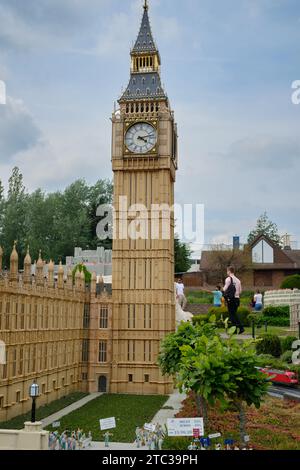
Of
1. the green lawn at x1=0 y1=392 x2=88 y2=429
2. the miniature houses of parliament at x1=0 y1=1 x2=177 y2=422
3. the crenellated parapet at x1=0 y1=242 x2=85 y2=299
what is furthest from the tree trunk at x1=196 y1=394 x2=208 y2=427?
the miniature houses of parliament at x1=0 y1=1 x2=177 y2=422

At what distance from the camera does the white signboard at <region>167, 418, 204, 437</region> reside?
26.4 m

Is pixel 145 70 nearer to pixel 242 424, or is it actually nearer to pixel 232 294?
pixel 232 294

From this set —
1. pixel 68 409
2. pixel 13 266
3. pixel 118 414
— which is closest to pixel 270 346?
pixel 118 414

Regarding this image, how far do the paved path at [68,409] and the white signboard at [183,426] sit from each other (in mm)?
14697

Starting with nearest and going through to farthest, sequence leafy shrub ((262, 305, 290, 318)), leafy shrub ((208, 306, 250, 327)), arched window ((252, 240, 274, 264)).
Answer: leafy shrub ((208, 306, 250, 327)) → leafy shrub ((262, 305, 290, 318)) → arched window ((252, 240, 274, 264))

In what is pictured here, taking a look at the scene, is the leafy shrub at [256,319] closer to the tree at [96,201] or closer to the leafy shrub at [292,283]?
the leafy shrub at [292,283]

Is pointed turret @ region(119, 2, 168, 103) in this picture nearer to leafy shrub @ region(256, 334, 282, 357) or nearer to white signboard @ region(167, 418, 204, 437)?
leafy shrub @ region(256, 334, 282, 357)

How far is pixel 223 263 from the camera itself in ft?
293

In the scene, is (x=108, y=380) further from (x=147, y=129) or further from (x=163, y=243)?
(x=147, y=129)

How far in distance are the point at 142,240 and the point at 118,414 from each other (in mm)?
18379

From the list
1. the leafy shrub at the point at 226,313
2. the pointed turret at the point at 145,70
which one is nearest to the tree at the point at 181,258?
the leafy shrub at the point at 226,313

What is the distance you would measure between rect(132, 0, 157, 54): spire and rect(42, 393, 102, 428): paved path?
34.2 m
